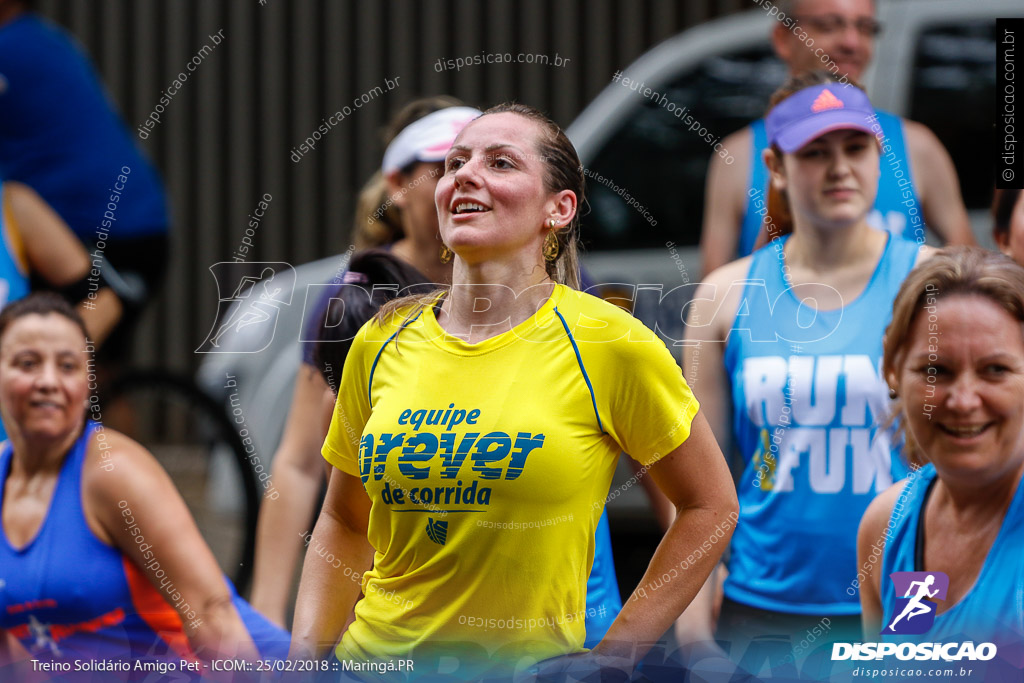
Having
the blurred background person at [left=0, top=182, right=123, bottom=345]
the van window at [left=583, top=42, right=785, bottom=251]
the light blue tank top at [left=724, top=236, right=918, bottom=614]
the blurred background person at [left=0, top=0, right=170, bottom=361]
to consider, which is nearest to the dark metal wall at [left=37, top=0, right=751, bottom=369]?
the van window at [left=583, top=42, right=785, bottom=251]

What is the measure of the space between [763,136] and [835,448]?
92 centimetres

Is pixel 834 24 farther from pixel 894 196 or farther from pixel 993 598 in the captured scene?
pixel 993 598

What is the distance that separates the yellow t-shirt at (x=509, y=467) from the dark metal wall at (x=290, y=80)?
4270 mm

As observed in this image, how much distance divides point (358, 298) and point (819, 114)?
948 millimetres

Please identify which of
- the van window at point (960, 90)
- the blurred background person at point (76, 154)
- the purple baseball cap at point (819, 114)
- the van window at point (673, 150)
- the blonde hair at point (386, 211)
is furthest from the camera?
the van window at point (673, 150)

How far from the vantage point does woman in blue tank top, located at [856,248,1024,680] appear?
1.84 metres

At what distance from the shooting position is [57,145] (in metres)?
3.33

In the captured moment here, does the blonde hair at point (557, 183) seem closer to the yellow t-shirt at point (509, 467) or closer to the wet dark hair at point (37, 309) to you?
the yellow t-shirt at point (509, 467)

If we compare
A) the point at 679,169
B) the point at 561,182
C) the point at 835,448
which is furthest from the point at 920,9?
the point at 561,182

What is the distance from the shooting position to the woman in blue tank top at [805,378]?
221cm

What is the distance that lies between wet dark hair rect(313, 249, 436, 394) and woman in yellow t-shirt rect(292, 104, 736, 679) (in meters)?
0.37

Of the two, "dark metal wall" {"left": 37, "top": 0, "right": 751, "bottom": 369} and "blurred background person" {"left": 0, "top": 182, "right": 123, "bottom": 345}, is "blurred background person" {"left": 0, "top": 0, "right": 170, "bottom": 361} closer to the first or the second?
"blurred background person" {"left": 0, "top": 182, "right": 123, "bottom": 345}

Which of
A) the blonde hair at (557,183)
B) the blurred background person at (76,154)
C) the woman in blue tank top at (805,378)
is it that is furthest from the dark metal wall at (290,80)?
the blonde hair at (557,183)

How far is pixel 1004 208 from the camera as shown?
235 cm
